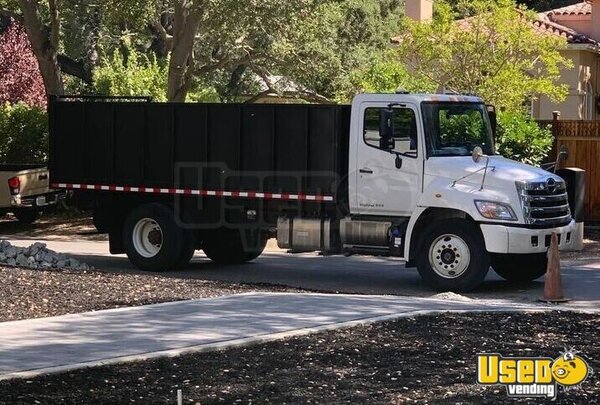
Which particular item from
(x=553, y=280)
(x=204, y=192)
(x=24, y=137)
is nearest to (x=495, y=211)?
(x=553, y=280)

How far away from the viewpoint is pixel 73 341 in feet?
34.6

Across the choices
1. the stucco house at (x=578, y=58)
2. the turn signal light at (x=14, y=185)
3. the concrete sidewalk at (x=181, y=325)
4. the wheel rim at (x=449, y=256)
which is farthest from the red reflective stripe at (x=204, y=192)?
the stucco house at (x=578, y=58)

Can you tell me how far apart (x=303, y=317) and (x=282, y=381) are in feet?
10.3

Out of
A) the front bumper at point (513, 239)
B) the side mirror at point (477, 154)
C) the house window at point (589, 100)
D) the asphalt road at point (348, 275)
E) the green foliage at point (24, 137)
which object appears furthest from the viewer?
the house window at point (589, 100)

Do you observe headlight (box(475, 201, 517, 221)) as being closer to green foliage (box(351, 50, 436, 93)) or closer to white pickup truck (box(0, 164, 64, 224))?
green foliage (box(351, 50, 436, 93))

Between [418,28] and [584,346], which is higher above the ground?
[418,28]

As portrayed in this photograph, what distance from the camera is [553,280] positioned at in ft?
47.8

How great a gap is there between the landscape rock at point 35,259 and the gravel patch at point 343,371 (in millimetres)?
6524

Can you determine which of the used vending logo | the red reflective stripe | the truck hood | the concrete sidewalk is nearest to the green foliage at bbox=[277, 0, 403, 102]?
the red reflective stripe

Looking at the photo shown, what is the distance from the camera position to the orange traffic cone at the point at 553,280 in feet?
47.6

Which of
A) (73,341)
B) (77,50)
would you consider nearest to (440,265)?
(73,341)

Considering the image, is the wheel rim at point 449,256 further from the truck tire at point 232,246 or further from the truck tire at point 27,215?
the truck tire at point 27,215

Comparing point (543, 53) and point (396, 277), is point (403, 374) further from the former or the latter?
point (543, 53)

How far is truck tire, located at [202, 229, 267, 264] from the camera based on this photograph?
1830 cm
